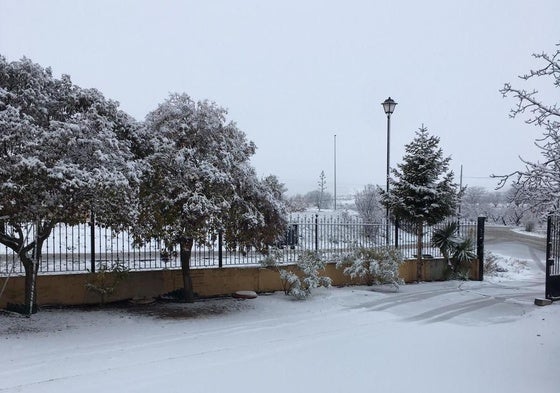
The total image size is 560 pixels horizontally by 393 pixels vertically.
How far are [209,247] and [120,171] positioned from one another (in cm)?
312

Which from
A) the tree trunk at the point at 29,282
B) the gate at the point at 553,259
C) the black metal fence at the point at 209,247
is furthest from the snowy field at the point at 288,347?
the black metal fence at the point at 209,247

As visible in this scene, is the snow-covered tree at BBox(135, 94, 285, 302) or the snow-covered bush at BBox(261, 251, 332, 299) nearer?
the snow-covered tree at BBox(135, 94, 285, 302)

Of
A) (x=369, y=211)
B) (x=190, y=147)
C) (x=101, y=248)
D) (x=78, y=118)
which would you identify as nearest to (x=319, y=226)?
(x=190, y=147)

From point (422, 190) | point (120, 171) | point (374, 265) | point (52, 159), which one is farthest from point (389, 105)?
point (52, 159)

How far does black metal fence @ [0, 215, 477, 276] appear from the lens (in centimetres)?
985

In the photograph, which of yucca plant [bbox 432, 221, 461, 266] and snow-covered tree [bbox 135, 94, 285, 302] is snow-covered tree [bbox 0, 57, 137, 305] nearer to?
snow-covered tree [bbox 135, 94, 285, 302]

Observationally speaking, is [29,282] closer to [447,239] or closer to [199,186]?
[199,186]

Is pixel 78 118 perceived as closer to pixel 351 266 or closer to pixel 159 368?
pixel 159 368

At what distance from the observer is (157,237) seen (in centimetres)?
934

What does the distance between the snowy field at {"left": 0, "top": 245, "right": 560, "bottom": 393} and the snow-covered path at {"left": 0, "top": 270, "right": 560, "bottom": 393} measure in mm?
19

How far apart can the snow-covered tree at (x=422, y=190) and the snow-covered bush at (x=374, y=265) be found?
1892mm

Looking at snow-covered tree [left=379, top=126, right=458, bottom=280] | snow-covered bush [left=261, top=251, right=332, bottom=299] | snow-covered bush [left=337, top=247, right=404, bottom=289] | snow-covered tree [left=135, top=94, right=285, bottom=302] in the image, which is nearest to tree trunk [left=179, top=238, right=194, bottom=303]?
snow-covered tree [left=135, top=94, right=285, bottom=302]

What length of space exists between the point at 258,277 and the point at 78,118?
6.07m

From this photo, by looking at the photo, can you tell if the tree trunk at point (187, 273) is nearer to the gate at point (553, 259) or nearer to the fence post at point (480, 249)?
the gate at point (553, 259)
